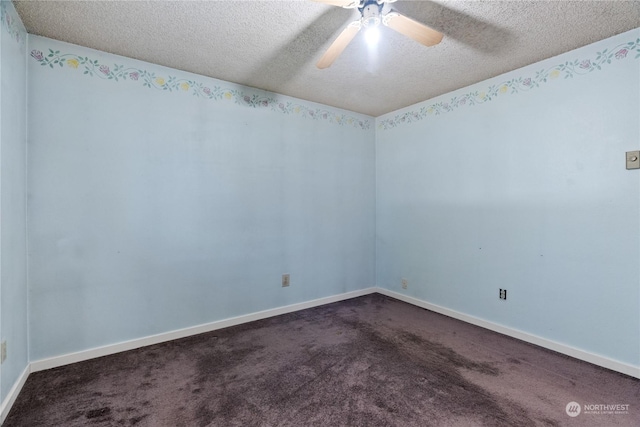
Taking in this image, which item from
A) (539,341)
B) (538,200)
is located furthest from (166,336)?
(538,200)

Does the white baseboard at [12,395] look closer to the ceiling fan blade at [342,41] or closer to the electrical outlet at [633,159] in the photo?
the ceiling fan blade at [342,41]

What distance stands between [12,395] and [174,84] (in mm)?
2341

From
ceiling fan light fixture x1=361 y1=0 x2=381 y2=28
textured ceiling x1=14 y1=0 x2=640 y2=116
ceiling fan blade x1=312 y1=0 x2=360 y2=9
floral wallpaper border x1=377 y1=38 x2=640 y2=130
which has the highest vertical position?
textured ceiling x1=14 y1=0 x2=640 y2=116

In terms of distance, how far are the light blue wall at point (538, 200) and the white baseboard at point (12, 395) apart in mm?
3330

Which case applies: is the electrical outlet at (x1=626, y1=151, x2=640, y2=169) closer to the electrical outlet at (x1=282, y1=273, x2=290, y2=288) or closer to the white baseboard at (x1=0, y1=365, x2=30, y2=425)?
the electrical outlet at (x1=282, y1=273, x2=290, y2=288)

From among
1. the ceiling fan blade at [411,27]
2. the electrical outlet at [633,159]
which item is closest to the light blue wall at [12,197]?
the ceiling fan blade at [411,27]

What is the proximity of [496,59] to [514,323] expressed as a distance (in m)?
2.20

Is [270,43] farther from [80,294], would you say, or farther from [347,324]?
[347,324]

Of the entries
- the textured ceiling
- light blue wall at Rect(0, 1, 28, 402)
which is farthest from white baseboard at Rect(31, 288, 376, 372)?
the textured ceiling

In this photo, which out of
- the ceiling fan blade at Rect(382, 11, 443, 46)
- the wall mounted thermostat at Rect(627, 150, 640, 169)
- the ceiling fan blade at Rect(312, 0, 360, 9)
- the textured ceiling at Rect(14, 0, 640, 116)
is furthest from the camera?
the wall mounted thermostat at Rect(627, 150, 640, 169)

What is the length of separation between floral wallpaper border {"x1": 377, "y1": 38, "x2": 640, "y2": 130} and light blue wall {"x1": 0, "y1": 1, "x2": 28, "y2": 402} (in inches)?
131

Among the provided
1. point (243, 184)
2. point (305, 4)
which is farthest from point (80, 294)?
point (305, 4)

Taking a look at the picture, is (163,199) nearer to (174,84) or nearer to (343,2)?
(174,84)

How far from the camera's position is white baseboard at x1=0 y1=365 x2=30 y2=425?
158 cm
